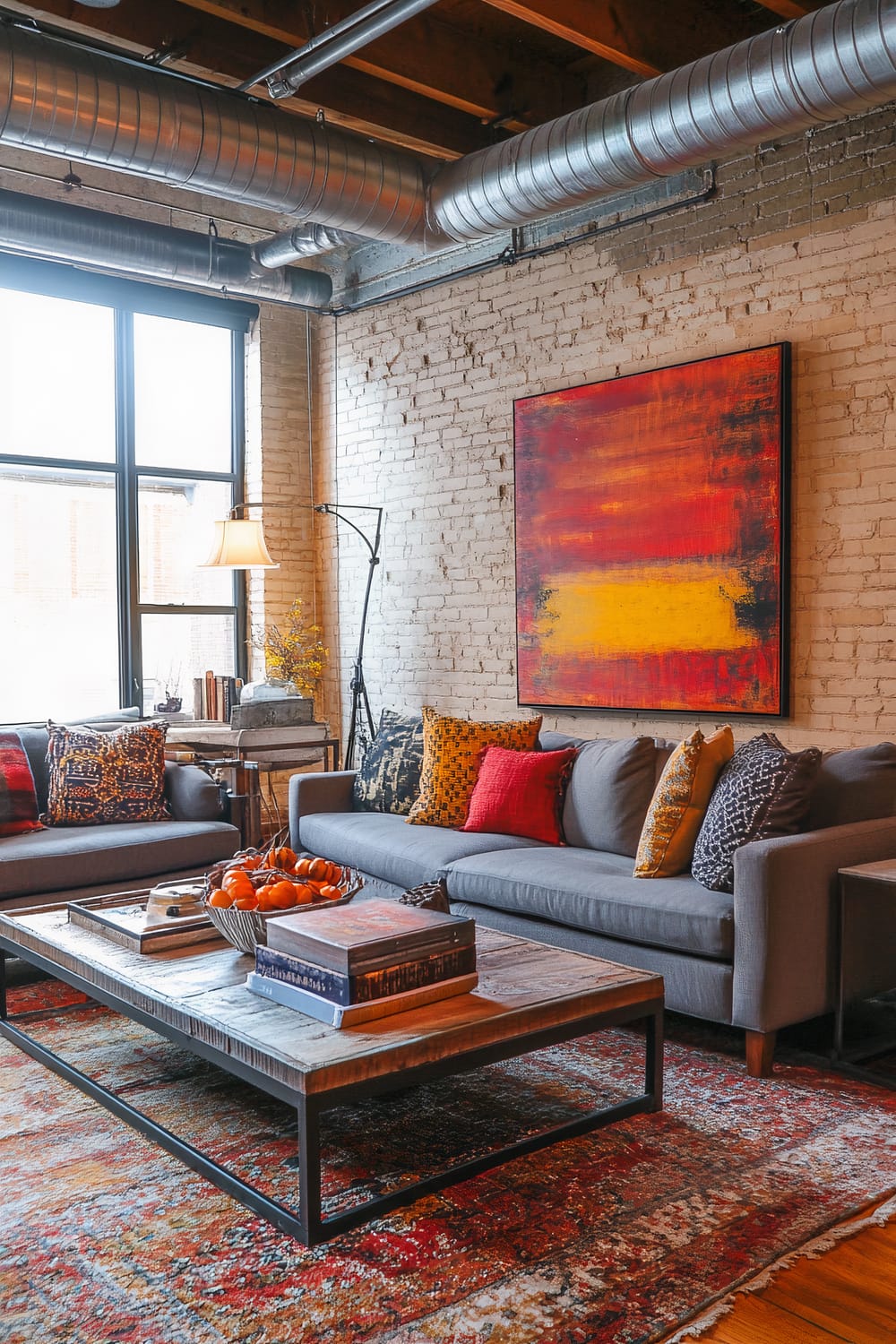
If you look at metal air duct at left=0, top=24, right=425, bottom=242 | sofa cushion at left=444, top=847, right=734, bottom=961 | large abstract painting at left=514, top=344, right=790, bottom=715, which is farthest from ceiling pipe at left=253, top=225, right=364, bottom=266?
sofa cushion at left=444, top=847, right=734, bottom=961

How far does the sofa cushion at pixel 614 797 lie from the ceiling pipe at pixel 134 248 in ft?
11.9

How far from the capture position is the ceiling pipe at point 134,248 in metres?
5.71

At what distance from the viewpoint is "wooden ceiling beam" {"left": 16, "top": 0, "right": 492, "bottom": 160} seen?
4.53m

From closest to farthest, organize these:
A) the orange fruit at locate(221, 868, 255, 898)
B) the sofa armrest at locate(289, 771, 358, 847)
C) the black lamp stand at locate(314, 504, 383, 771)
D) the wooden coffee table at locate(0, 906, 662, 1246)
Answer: the wooden coffee table at locate(0, 906, 662, 1246) < the orange fruit at locate(221, 868, 255, 898) < the sofa armrest at locate(289, 771, 358, 847) < the black lamp stand at locate(314, 504, 383, 771)

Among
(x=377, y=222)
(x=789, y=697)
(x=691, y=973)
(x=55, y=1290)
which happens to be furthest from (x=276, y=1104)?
(x=377, y=222)

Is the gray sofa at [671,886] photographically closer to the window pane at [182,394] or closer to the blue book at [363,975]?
the blue book at [363,975]

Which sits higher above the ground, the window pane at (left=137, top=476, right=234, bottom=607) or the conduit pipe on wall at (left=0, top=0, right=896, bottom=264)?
the conduit pipe on wall at (left=0, top=0, right=896, bottom=264)

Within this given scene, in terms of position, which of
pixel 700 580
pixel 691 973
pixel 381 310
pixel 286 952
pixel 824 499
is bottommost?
pixel 691 973

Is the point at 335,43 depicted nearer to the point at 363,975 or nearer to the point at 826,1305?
the point at 363,975

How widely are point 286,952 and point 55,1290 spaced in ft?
2.56

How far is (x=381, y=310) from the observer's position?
6895mm

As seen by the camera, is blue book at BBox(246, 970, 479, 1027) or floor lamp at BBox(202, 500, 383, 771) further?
floor lamp at BBox(202, 500, 383, 771)

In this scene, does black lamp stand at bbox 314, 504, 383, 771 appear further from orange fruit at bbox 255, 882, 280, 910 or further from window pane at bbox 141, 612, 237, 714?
orange fruit at bbox 255, 882, 280, 910

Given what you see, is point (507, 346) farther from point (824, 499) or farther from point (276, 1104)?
point (276, 1104)
